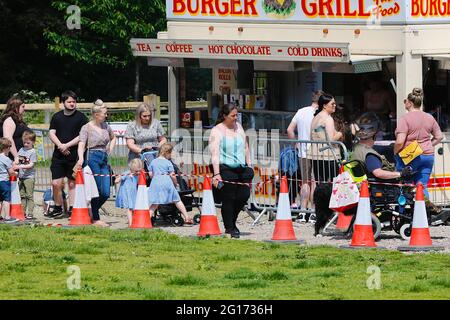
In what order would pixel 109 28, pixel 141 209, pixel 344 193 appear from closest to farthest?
pixel 344 193 → pixel 141 209 → pixel 109 28

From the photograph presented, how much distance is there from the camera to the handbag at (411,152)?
1814 centimetres

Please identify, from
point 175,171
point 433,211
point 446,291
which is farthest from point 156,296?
point 175,171

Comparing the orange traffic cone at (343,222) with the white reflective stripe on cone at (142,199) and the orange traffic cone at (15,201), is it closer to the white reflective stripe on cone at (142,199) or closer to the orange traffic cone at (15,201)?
the white reflective stripe on cone at (142,199)

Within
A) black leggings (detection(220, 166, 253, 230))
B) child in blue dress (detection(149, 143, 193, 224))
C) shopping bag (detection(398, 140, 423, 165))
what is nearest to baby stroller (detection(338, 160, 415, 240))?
shopping bag (detection(398, 140, 423, 165))

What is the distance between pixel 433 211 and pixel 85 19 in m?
30.8

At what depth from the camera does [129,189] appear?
63.3ft

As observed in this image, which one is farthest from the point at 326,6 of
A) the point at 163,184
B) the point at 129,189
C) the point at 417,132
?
the point at 129,189

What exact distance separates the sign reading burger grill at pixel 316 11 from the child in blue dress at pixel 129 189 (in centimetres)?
314

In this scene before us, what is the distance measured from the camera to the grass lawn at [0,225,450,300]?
42.6ft

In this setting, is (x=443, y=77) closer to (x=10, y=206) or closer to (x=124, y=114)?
(x=10, y=206)

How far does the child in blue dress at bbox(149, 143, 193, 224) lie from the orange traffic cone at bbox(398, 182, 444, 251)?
155 inches

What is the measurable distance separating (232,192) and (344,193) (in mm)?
1441

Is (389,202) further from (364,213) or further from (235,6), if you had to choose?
(235,6)

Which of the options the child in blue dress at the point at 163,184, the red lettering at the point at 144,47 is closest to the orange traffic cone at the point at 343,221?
the child in blue dress at the point at 163,184
